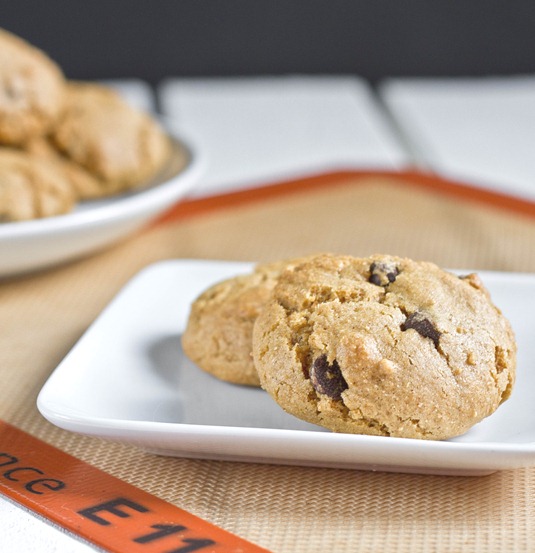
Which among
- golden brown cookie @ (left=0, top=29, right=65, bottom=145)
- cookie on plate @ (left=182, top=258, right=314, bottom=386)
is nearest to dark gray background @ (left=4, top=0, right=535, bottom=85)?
golden brown cookie @ (left=0, top=29, right=65, bottom=145)

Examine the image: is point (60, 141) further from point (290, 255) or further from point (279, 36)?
point (279, 36)

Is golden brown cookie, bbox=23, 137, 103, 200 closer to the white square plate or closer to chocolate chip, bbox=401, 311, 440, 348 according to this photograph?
the white square plate

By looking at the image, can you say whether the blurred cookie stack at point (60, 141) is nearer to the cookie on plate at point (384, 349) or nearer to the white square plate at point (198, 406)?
the white square plate at point (198, 406)

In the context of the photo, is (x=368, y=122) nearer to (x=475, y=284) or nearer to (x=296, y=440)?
(x=475, y=284)

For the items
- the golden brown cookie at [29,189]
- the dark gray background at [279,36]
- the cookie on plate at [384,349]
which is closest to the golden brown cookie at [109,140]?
the golden brown cookie at [29,189]

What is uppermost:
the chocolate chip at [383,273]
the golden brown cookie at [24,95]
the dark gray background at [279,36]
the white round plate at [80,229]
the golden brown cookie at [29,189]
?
Result: the golden brown cookie at [24,95]

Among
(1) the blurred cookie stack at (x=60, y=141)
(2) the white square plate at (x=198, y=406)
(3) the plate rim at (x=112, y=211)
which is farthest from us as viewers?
(1) the blurred cookie stack at (x=60, y=141)

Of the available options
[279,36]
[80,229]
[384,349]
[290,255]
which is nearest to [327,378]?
[384,349]
